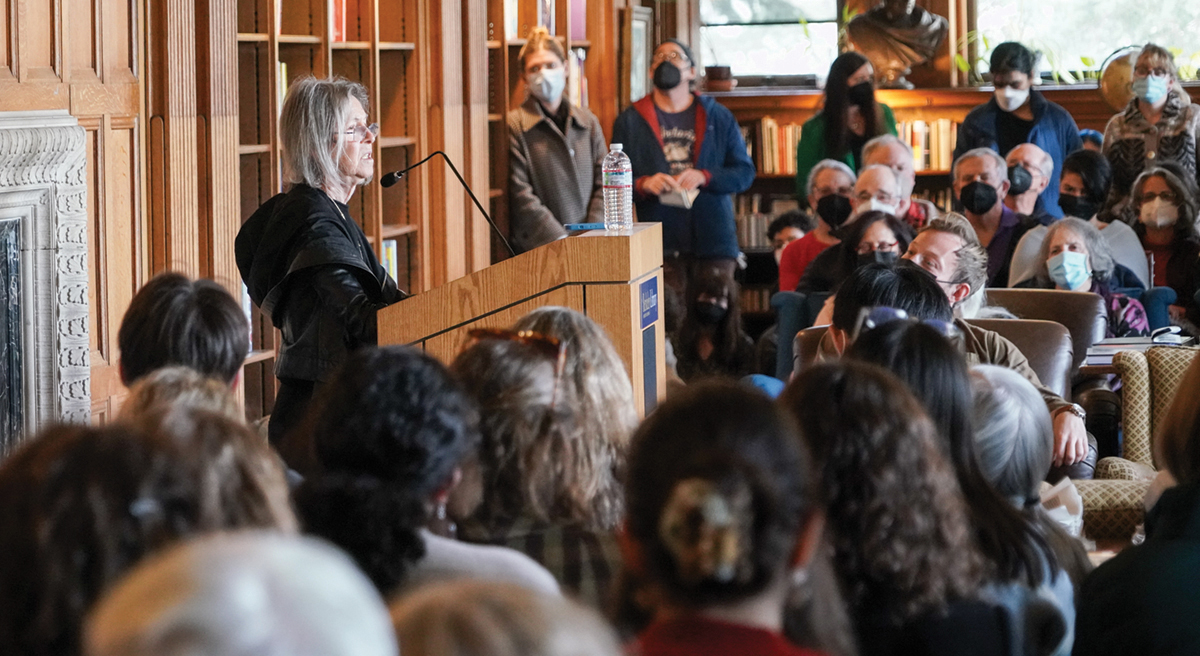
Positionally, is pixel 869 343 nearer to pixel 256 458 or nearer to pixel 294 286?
pixel 256 458

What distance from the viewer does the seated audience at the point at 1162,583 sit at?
160cm

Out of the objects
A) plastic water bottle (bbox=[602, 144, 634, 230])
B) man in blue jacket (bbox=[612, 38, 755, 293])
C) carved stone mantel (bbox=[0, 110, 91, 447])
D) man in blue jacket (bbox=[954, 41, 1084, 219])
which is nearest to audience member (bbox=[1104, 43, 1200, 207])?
man in blue jacket (bbox=[954, 41, 1084, 219])

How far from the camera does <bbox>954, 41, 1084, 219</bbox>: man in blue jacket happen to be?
22.3ft

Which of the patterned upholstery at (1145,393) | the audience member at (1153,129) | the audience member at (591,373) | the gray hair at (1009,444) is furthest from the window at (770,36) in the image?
the gray hair at (1009,444)

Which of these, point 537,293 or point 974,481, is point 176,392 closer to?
point 974,481

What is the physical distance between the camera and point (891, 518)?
4.91 feet

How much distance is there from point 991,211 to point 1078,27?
126 inches

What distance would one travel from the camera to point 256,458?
47.1 inches

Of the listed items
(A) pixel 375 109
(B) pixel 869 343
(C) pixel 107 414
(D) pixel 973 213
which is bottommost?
(C) pixel 107 414

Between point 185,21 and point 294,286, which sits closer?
point 294,286

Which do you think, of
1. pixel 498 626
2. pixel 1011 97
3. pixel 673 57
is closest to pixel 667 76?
pixel 673 57

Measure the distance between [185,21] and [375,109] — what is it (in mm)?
1525

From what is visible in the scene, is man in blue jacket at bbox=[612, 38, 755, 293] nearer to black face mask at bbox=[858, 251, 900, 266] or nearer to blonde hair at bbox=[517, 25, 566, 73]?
blonde hair at bbox=[517, 25, 566, 73]

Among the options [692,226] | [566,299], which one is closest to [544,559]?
[566,299]
